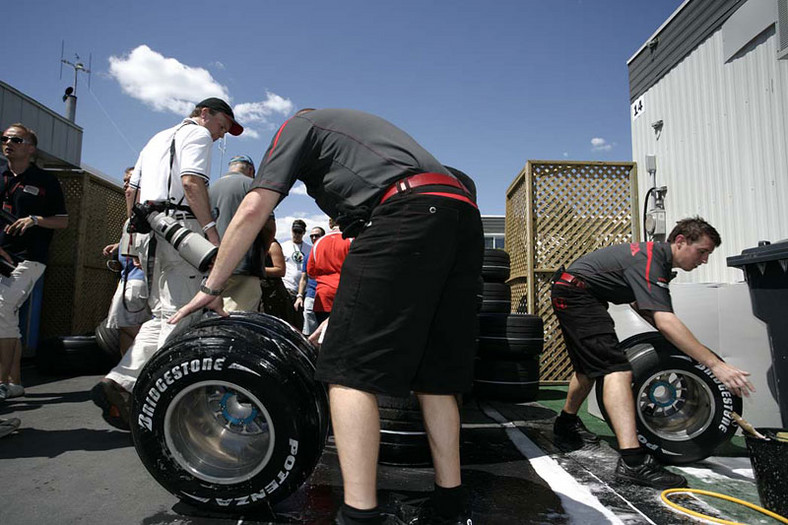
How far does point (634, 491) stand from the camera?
2.58 metres

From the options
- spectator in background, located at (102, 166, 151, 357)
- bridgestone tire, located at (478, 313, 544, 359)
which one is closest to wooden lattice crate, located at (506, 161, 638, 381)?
bridgestone tire, located at (478, 313, 544, 359)

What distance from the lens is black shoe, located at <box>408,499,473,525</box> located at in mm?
1793

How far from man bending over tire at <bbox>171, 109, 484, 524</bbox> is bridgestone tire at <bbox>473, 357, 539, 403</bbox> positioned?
308cm

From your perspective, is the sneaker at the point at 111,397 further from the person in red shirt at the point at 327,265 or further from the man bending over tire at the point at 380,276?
the person in red shirt at the point at 327,265

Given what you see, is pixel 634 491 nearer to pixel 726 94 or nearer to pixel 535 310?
pixel 535 310

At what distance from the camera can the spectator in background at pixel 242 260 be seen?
3.27 metres

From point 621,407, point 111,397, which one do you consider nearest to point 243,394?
point 111,397

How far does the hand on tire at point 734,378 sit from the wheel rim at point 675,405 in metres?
0.39

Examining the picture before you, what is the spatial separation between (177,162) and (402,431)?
6.87 feet

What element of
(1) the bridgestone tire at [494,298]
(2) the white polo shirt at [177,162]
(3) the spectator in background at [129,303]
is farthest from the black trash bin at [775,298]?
(3) the spectator in background at [129,303]

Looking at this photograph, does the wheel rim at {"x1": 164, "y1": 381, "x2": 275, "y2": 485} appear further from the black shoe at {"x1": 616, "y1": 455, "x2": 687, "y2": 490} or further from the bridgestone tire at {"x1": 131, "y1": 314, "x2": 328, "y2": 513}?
the black shoe at {"x1": 616, "y1": 455, "x2": 687, "y2": 490}

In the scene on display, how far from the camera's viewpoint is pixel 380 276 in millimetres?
1659

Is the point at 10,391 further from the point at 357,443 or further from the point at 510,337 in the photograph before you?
the point at 510,337

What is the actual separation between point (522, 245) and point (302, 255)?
11.6 ft
